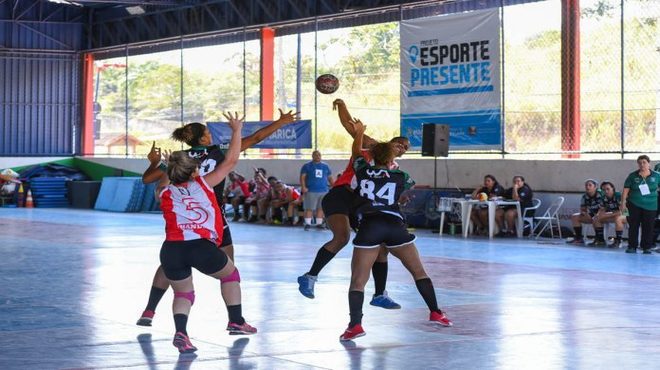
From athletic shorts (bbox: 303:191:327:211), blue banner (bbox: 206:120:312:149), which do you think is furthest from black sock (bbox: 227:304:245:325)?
blue banner (bbox: 206:120:312:149)

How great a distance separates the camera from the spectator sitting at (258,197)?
2800 centimetres

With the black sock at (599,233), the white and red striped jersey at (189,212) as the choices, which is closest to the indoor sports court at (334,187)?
the white and red striped jersey at (189,212)

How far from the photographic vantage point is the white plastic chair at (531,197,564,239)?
2252 centimetres

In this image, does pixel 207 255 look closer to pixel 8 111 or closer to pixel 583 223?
pixel 583 223

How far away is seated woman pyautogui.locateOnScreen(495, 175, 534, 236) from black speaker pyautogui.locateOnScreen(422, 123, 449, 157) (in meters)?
1.69

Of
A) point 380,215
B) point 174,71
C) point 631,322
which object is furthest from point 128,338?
point 174,71

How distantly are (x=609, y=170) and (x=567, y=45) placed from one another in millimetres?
3095

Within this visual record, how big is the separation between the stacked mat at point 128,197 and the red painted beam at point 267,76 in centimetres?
456

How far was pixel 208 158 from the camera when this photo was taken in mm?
9672

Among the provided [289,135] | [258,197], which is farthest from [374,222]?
[289,135]

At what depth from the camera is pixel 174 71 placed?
46375 millimetres

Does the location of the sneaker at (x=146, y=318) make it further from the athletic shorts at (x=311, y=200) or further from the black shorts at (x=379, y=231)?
the athletic shorts at (x=311, y=200)

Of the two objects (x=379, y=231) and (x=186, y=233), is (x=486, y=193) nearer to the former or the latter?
(x=379, y=231)

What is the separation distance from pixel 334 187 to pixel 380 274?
106 cm
